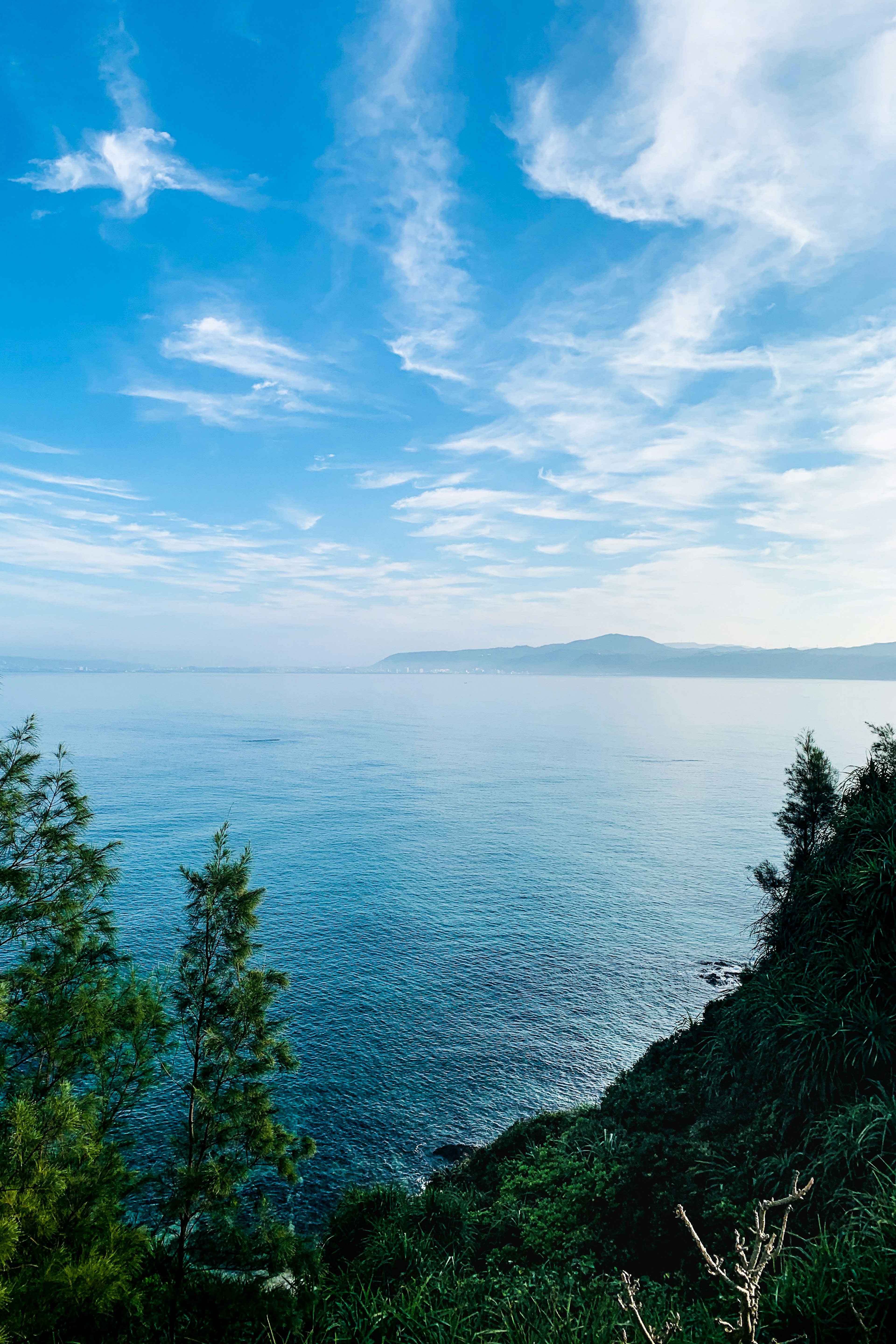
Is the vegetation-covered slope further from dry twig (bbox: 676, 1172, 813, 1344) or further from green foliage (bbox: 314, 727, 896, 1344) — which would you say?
dry twig (bbox: 676, 1172, 813, 1344)

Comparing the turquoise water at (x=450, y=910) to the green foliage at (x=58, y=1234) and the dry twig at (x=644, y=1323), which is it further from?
the dry twig at (x=644, y=1323)

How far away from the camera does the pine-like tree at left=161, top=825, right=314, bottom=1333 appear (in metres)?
17.2

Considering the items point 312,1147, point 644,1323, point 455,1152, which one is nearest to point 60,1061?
point 312,1147

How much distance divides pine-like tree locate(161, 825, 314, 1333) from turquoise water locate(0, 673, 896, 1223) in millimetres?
11395

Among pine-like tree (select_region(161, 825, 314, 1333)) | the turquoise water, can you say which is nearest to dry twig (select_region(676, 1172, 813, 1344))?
pine-like tree (select_region(161, 825, 314, 1333))

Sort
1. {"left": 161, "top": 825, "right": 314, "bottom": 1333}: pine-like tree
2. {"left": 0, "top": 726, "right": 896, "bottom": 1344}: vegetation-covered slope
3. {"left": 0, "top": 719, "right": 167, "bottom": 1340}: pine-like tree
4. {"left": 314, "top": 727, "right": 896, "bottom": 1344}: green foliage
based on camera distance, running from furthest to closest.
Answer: {"left": 161, "top": 825, "right": 314, "bottom": 1333}: pine-like tree → {"left": 0, "top": 726, "right": 896, "bottom": 1344}: vegetation-covered slope → {"left": 0, "top": 719, "right": 167, "bottom": 1340}: pine-like tree → {"left": 314, "top": 727, "right": 896, "bottom": 1344}: green foliage

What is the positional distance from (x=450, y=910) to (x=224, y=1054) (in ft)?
132

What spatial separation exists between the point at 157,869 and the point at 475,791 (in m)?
55.8

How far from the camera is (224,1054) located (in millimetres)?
18078

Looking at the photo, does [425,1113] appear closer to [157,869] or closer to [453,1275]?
[453,1275]

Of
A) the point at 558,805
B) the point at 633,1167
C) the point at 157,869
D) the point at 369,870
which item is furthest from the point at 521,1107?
the point at 558,805

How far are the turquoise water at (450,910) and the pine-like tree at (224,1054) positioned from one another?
11.4 meters

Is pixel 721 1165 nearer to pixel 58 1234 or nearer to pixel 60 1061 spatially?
pixel 58 1234

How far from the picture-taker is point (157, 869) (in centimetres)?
5778
